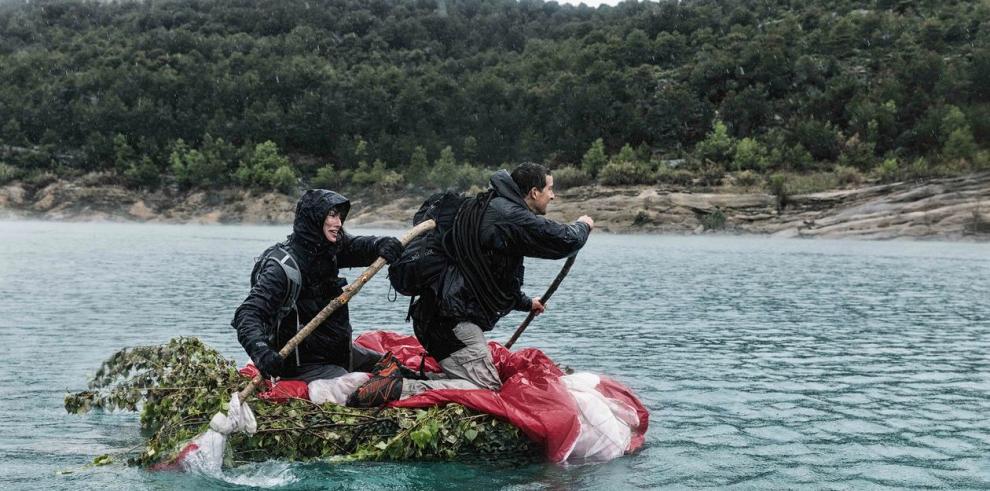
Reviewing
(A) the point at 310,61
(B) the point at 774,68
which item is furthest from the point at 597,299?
(A) the point at 310,61

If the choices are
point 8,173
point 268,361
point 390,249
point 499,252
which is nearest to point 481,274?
point 499,252

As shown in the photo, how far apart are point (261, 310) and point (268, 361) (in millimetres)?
600

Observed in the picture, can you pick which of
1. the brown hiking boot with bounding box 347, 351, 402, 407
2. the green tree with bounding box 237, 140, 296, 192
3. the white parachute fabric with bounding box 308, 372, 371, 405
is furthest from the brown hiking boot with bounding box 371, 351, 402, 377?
the green tree with bounding box 237, 140, 296, 192

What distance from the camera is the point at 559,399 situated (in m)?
8.58

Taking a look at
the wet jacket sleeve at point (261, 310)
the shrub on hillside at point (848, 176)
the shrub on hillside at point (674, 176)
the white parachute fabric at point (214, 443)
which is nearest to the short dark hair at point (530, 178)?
the wet jacket sleeve at point (261, 310)

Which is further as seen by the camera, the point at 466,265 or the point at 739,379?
the point at 739,379

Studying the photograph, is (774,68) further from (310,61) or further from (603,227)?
(310,61)

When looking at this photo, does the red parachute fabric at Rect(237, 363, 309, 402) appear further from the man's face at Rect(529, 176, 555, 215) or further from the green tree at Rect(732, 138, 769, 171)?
the green tree at Rect(732, 138, 769, 171)

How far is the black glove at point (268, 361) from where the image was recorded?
7469 mm

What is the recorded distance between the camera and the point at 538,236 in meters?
8.40

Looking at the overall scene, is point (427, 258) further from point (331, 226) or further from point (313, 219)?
point (313, 219)

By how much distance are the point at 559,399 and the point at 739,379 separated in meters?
5.64

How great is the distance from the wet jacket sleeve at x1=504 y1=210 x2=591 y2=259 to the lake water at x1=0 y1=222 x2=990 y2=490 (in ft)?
7.15

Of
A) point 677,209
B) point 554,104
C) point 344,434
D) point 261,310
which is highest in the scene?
point 554,104
